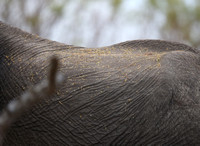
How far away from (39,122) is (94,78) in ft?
1.64

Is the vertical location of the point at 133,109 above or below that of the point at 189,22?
below

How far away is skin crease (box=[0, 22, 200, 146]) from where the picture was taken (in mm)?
2086

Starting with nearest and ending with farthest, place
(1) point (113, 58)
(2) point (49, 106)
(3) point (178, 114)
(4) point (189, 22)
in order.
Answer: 1. (3) point (178, 114)
2. (2) point (49, 106)
3. (1) point (113, 58)
4. (4) point (189, 22)

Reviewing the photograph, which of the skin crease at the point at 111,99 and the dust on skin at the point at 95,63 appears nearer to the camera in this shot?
the skin crease at the point at 111,99

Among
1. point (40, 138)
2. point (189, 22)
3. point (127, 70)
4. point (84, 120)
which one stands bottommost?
point (40, 138)

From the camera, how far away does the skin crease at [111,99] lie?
2086 mm

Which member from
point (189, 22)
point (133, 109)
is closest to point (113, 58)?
point (133, 109)

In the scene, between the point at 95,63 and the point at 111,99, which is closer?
the point at 111,99

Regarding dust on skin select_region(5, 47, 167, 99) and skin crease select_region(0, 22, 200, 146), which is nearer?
skin crease select_region(0, 22, 200, 146)

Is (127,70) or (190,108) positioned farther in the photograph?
(127,70)

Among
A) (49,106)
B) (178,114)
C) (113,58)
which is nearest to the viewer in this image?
(178,114)

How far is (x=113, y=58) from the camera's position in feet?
7.89

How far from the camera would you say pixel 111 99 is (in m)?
2.17

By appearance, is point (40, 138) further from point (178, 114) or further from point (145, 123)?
point (178, 114)
